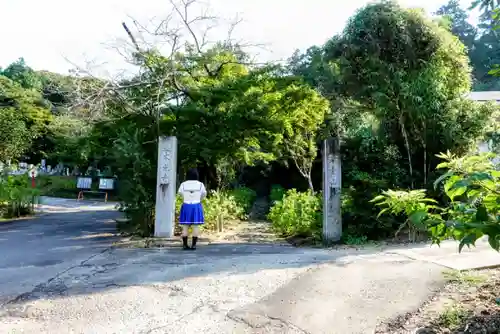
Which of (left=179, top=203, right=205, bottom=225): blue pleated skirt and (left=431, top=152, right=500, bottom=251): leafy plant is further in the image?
(left=179, top=203, right=205, bottom=225): blue pleated skirt

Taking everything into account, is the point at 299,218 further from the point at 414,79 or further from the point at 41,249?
the point at 41,249

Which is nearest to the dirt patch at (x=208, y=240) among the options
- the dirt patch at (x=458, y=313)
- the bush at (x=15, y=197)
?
the dirt patch at (x=458, y=313)

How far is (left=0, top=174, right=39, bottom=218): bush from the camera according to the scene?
1278 centimetres

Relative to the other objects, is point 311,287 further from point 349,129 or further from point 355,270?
point 349,129

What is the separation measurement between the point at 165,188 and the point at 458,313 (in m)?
5.67

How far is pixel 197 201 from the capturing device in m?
6.73

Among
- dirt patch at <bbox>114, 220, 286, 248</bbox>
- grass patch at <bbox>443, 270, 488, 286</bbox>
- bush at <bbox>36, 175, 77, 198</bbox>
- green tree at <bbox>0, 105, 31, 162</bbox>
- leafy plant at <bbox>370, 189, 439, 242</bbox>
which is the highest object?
green tree at <bbox>0, 105, 31, 162</bbox>

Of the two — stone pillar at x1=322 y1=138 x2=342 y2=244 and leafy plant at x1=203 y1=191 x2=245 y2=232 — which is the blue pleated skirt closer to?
stone pillar at x1=322 y1=138 x2=342 y2=244

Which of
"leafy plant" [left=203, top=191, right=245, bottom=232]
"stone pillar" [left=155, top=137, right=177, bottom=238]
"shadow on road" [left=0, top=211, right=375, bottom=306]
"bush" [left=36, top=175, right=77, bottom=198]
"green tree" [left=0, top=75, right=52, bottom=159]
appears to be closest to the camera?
"shadow on road" [left=0, top=211, right=375, bottom=306]

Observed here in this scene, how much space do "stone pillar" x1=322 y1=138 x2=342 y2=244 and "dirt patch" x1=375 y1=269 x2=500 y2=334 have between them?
10.1 ft

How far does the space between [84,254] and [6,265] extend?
3.55 ft

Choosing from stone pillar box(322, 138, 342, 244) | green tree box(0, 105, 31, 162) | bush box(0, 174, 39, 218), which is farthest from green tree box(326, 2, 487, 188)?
green tree box(0, 105, 31, 162)

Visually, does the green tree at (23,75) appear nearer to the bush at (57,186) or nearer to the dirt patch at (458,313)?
the bush at (57,186)

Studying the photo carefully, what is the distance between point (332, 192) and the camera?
23.8ft
